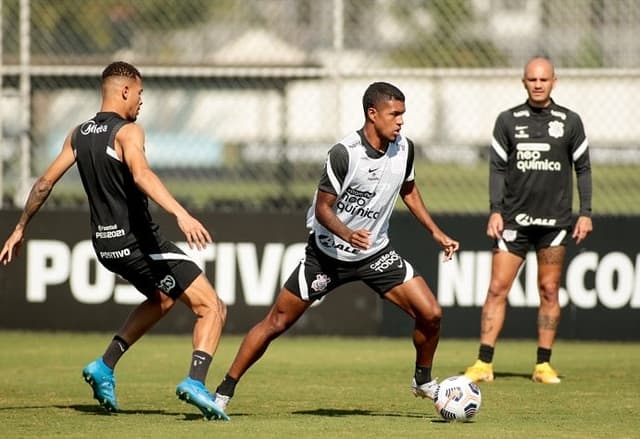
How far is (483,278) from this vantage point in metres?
13.3

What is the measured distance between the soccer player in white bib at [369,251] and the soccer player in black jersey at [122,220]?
1.41ft

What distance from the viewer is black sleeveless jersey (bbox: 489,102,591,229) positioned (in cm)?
1073

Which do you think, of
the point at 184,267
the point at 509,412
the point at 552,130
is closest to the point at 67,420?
the point at 184,267

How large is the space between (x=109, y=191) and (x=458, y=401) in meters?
2.59

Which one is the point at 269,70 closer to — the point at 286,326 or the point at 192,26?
the point at 192,26

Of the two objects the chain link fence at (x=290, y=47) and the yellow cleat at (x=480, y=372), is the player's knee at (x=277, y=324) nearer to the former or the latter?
the yellow cleat at (x=480, y=372)

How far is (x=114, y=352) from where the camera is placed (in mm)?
8844

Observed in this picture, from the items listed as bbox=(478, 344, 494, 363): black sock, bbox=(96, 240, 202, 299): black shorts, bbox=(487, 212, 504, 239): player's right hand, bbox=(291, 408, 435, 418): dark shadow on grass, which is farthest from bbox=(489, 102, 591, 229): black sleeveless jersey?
bbox=(96, 240, 202, 299): black shorts

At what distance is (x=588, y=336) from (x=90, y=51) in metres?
6.21

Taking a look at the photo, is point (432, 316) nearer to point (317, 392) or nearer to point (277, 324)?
point (277, 324)

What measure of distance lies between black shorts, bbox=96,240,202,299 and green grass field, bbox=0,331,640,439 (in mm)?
856

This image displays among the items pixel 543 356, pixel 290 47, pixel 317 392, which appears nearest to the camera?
pixel 317 392

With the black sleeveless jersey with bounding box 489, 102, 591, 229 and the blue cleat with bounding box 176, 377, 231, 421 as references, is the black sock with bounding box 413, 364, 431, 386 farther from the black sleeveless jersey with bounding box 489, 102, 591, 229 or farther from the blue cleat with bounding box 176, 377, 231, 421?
the black sleeveless jersey with bounding box 489, 102, 591, 229

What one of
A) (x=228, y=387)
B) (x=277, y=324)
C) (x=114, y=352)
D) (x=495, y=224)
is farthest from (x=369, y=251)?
(x=495, y=224)
